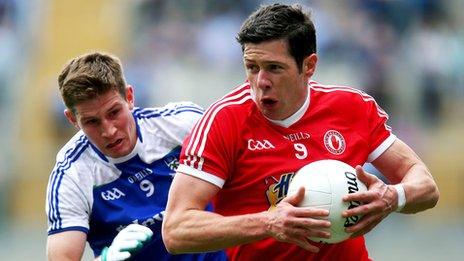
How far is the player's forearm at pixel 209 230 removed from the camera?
19.3ft

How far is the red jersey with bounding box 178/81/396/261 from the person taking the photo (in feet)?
20.4

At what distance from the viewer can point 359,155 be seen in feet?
21.5

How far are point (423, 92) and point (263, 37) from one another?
9.62 m

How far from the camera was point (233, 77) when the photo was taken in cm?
1605

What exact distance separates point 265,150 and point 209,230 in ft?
2.07

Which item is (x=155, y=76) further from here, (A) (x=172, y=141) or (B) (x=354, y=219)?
(B) (x=354, y=219)

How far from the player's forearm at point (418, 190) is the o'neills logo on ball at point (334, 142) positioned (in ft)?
1.27

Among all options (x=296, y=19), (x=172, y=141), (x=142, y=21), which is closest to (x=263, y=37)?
(x=296, y=19)

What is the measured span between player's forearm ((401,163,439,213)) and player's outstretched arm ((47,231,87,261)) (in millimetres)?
1866

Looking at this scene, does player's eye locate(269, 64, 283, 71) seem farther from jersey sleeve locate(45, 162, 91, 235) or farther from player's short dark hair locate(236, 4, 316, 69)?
jersey sleeve locate(45, 162, 91, 235)

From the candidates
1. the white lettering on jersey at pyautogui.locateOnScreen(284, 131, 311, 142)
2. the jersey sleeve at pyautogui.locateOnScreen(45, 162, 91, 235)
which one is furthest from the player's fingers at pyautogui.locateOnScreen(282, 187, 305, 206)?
the jersey sleeve at pyautogui.locateOnScreen(45, 162, 91, 235)

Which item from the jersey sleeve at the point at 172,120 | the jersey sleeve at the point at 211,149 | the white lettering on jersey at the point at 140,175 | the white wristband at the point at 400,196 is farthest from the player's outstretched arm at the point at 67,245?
the white wristband at the point at 400,196

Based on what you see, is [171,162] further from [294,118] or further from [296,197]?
[296,197]

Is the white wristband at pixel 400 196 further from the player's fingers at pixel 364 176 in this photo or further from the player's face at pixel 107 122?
the player's face at pixel 107 122
